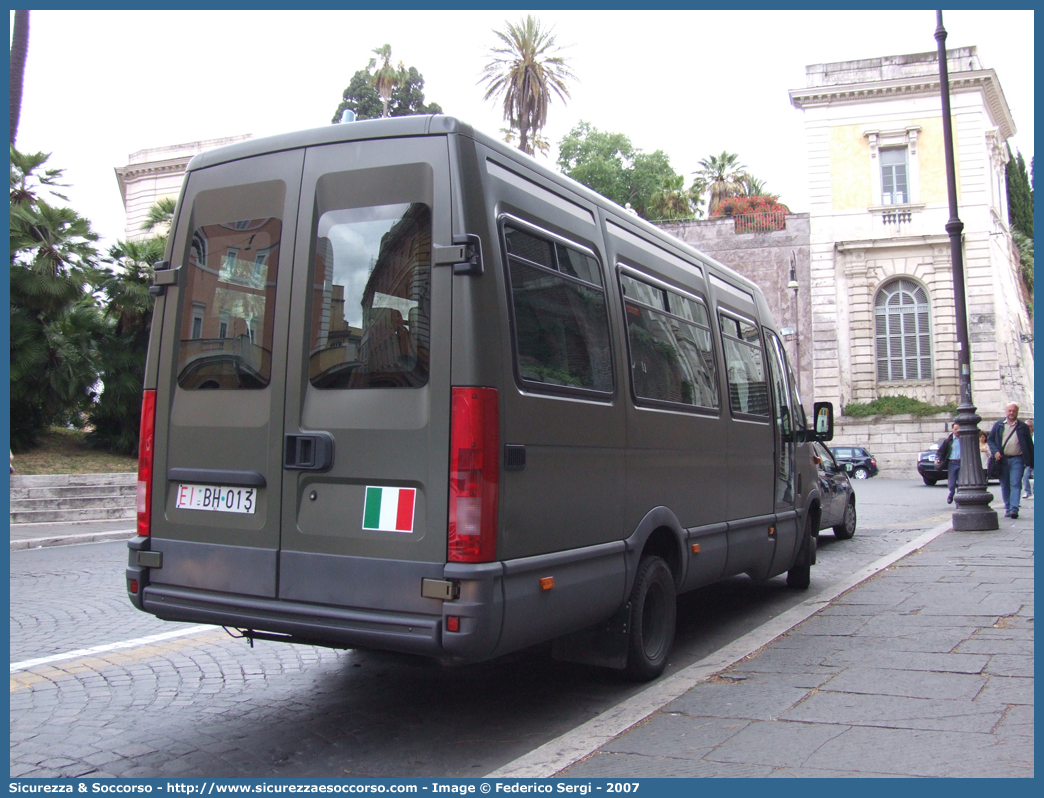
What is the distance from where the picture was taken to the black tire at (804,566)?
8820 mm

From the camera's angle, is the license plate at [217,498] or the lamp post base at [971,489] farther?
the lamp post base at [971,489]

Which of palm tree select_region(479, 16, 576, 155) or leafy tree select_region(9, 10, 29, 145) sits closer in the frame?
leafy tree select_region(9, 10, 29, 145)

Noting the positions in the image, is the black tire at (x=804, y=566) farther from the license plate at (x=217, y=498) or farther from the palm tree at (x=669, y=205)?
the palm tree at (x=669, y=205)

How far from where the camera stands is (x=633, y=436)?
17.8 ft

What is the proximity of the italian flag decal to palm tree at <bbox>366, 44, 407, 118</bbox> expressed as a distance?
46.6 meters

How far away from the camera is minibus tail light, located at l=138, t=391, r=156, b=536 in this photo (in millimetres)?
4867

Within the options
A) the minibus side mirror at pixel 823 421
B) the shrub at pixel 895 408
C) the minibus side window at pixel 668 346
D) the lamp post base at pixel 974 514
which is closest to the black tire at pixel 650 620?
the minibus side window at pixel 668 346

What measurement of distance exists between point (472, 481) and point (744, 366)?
13.3 feet

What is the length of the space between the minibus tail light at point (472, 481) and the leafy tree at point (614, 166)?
57.7 metres

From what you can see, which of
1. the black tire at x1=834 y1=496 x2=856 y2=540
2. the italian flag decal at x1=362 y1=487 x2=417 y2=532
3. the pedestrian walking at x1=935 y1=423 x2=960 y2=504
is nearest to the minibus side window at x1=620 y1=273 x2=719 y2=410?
the italian flag decal at x1=362 y1=487 x2=417 y2=532

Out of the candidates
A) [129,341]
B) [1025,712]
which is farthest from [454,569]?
[129,341]

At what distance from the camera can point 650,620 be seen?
5.67m

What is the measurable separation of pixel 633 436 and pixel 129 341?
18163mm

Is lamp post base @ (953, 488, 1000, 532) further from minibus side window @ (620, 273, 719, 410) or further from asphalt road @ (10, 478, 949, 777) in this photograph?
minibus side window @ (620, 273, 719, 410)
